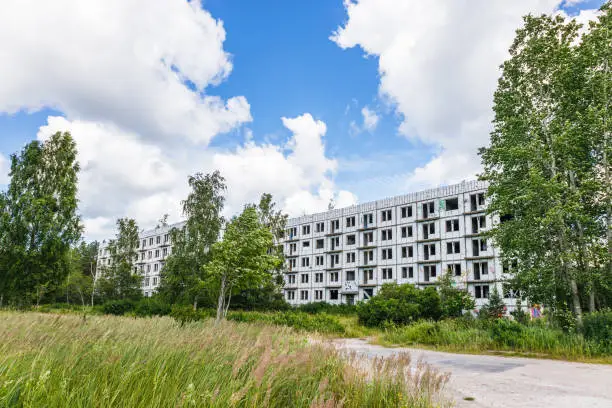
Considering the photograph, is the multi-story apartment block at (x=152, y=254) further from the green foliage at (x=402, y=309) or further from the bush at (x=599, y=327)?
the bush at (x=599, y=327)

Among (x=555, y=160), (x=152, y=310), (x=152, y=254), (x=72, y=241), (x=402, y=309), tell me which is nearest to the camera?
(x=555, y=160)

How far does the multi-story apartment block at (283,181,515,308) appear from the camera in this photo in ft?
139

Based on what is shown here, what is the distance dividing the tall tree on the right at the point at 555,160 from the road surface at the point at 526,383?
608 centimetres

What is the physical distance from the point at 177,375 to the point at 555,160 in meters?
18.8

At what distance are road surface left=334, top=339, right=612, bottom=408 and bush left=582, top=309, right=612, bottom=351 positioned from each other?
7.24 feet

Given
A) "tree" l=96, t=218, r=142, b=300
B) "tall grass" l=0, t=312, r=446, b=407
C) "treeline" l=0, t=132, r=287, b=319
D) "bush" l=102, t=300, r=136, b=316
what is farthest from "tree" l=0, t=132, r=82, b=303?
"tall grass" l=0, t=312, r=446, b=407

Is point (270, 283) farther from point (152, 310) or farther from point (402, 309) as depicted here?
point (402, 309)

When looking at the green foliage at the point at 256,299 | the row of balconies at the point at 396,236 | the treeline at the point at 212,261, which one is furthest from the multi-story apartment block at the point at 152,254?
the green foliage at the point at 256,299

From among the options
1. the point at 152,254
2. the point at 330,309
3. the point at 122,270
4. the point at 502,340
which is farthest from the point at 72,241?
the point at 152,254

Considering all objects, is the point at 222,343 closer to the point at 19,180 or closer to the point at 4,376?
the point at 4,376

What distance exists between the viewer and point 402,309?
21969mm

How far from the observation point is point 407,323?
21750 millimetres

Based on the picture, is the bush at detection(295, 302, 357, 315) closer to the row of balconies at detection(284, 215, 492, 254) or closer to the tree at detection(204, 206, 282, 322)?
the row of balconies at detection(284, 215, 492, 254)

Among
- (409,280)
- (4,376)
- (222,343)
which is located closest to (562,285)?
(222,343)
